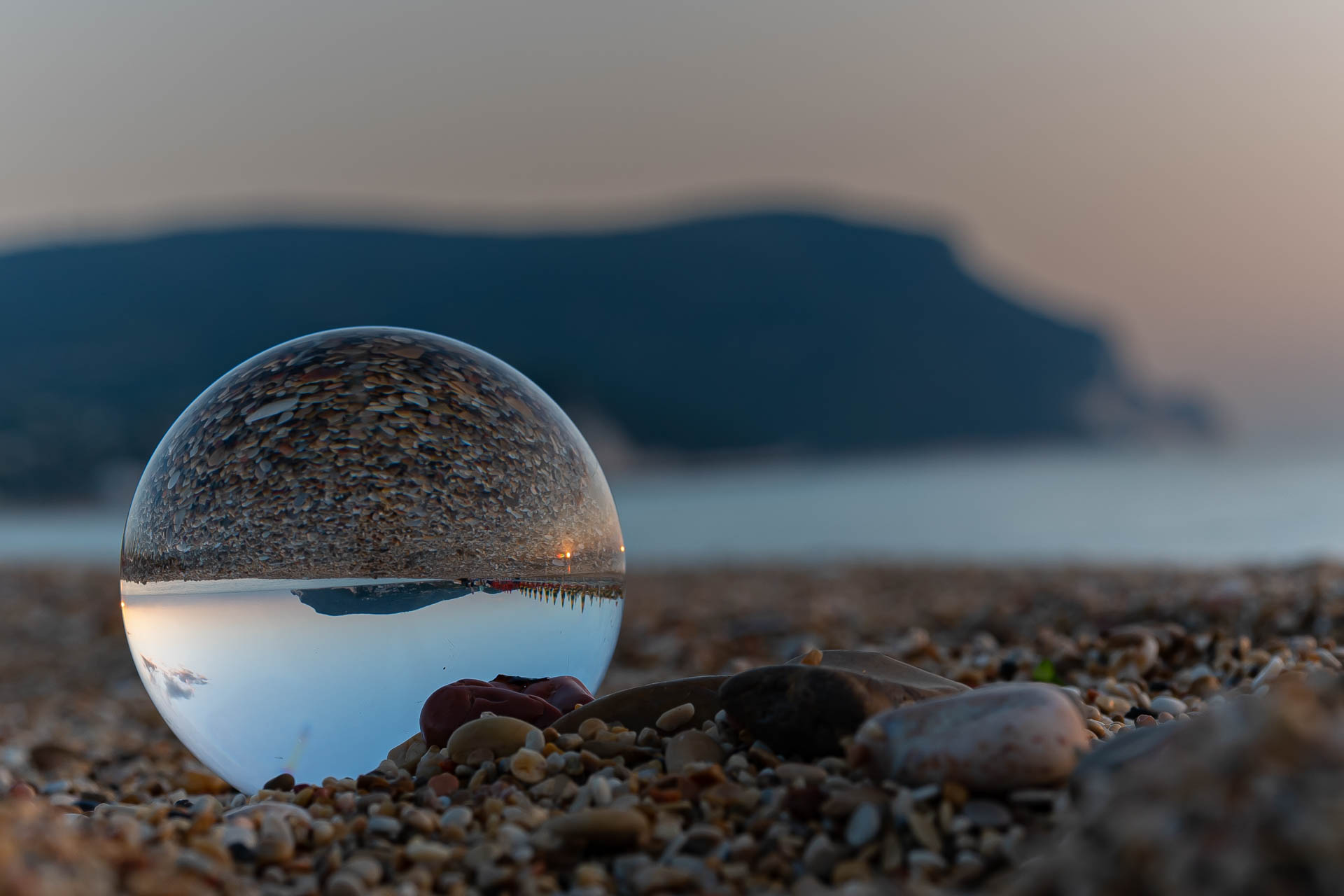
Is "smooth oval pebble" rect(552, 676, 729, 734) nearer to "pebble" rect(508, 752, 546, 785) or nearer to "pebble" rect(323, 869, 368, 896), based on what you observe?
"pebble" rect(508, 752, 546, 785)

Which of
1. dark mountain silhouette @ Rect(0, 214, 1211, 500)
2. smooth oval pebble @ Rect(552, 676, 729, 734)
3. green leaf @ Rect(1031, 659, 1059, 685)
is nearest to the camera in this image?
smooth oval pebble @ Rect(552, 676, 729, 734)

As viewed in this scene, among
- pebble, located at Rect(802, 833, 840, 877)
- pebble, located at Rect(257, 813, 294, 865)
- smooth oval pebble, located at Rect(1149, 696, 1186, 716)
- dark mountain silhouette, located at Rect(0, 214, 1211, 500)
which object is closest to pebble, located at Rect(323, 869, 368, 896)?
pebble, located at Rect(257, 813, 294, 865)

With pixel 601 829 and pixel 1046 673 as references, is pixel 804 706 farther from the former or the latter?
pixel 1046 673

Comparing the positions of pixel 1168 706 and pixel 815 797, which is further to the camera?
pixel 1168 706

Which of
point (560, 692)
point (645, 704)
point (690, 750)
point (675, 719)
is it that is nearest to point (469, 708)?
point (560, 692)

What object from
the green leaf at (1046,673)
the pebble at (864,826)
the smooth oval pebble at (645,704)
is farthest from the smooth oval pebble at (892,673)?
the green leaf at (1046,673)

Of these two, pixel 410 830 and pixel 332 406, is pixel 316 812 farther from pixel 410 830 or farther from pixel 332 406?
pixel 332 406
